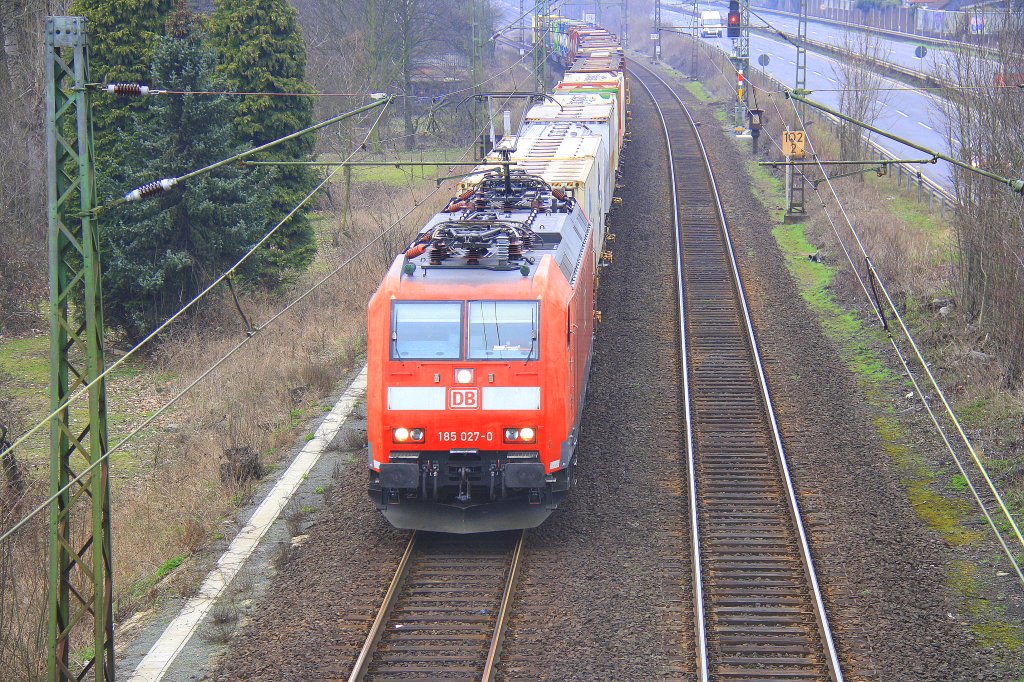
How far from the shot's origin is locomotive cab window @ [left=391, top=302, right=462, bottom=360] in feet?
39.3

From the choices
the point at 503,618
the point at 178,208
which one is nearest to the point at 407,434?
the point at 503,618

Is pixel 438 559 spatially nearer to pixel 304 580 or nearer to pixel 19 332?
pixel 304 580

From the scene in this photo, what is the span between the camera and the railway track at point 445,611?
399 inches

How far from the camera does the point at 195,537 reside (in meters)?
13.0

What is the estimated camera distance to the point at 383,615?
10.9 meters

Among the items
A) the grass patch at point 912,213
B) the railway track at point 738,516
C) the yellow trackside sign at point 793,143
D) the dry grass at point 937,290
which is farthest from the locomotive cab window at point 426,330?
the yellow trackside sign at point 793,143

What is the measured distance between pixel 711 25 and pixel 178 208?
65.7m

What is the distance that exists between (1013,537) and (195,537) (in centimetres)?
919

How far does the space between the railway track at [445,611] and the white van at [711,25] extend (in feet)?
226

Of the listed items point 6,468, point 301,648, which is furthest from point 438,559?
point 6,468

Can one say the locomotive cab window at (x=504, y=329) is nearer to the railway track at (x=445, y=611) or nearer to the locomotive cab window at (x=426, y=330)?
the locomotive cab window at (x=426, y=330)

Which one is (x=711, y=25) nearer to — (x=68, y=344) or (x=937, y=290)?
(x=937, y=290)

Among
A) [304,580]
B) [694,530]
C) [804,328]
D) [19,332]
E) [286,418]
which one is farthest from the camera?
[19,332]

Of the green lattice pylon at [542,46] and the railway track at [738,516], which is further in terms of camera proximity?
the green lattice pylon at [542,46]
